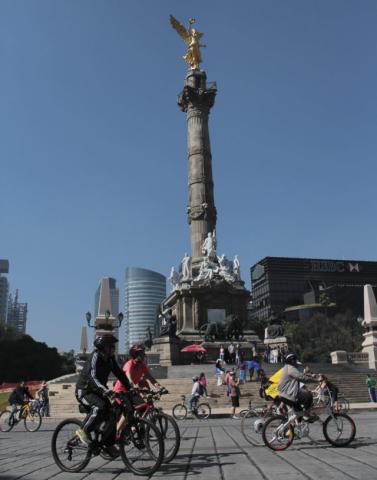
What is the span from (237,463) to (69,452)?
7.18 feet

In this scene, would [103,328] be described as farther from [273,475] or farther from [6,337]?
[6,337]

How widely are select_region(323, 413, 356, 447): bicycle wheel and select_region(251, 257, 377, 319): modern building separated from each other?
116m

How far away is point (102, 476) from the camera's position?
5801mm

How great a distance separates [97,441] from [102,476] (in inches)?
16.4

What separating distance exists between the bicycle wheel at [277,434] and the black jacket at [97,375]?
255cm

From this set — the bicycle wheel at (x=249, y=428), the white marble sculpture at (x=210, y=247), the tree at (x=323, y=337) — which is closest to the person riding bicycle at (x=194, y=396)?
Answer: the bicycle wheel at (x=249, y=428)

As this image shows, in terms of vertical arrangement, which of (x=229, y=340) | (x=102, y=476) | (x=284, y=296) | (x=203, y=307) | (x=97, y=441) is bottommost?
(x=102, y=476)

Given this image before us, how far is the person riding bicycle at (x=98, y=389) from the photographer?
19.8 feet

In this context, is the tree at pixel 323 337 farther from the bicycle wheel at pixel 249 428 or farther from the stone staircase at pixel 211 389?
the bicycle wheel at pixel 249 428

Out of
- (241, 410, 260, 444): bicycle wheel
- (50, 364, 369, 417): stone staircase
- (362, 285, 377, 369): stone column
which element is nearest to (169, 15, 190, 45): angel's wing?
(362, 285, 377, 369): stone column

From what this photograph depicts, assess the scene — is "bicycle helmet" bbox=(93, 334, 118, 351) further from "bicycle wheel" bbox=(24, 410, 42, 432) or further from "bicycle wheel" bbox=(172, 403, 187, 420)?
"bicycle wheel" bbox=(172, 403, 187, 420)

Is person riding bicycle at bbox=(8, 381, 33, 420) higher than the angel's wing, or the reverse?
the angel's wing

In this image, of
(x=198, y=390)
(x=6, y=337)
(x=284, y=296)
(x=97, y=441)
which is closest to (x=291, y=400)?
(x=97, y=441)

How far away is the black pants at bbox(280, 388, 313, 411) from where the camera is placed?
25.4 feet
